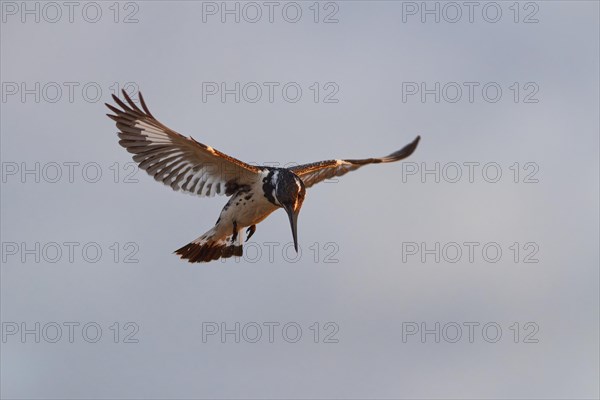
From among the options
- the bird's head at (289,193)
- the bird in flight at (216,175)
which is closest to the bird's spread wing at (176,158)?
the bird in flight at (216,175)

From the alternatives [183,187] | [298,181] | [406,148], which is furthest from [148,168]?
[406,148]

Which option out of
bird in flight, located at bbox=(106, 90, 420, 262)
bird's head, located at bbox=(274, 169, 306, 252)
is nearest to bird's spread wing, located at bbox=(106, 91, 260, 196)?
bird in flight, located at bbox=(106, 90, 420, 262)

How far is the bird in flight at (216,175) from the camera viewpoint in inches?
847

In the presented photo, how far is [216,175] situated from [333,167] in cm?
188

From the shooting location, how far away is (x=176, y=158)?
22.1m

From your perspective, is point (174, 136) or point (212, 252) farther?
point (212, 252)

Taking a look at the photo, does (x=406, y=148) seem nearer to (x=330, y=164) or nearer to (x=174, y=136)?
(x=330, y=164)

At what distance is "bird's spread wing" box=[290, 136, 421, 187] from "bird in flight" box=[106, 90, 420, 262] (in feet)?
0.05

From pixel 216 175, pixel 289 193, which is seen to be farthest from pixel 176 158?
pixel 289 193

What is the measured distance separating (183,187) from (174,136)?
49.9 inches

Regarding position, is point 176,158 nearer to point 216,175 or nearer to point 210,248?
point 216,175

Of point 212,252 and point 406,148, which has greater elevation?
point 406,148

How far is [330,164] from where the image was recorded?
23.0 metres

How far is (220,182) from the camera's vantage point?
2247 cm
